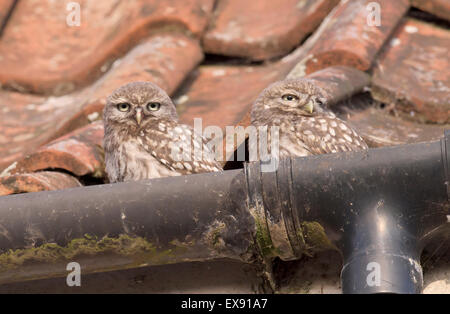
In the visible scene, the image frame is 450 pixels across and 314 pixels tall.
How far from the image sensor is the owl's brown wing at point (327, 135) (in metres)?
3.84

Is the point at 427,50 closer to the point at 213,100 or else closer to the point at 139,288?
the point at 213,100

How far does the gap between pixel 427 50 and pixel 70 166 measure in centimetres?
235

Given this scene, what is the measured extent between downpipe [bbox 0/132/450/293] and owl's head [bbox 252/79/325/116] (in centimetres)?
157

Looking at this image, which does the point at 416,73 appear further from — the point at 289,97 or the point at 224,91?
the point at 224,91

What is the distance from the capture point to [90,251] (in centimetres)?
279

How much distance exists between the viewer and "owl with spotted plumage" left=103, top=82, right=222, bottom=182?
409 centimetres

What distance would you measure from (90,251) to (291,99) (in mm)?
2002

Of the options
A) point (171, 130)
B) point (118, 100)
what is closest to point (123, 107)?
point (118, 100)

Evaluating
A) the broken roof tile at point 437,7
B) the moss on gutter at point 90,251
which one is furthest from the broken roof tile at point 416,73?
the moss on gutter at point 90,251

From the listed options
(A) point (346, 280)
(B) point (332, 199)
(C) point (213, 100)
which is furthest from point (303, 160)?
(C) point (213, 100)

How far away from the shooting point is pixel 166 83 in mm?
4688

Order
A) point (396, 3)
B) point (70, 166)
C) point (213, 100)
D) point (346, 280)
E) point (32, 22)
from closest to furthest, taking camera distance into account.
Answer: point (346, 280) < point (70, 166) < point (213, 100) < point (396, 3) < point (32, 22)

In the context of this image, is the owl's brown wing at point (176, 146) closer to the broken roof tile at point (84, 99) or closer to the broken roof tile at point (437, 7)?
the broken roof tile at point (84, 99)

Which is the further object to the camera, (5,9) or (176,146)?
(5,9)
